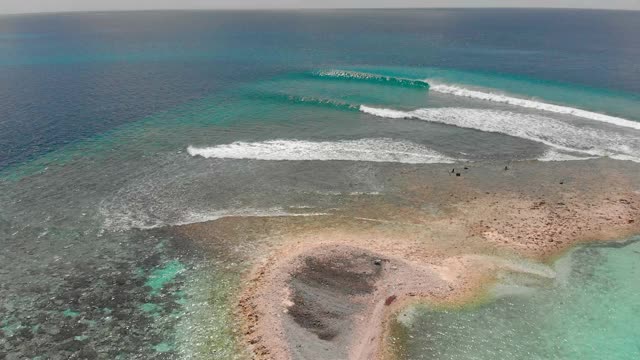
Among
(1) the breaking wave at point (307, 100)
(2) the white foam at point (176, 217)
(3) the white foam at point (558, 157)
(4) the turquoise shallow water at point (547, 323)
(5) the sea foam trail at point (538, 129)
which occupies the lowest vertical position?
(4) the turquoise shallow water at point (547, 323)

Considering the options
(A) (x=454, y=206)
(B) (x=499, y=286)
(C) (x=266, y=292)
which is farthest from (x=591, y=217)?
(C) (x=266, y=292)

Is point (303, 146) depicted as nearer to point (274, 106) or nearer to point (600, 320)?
point (274, 106)

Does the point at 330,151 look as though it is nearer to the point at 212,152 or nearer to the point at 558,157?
the point at 212,152

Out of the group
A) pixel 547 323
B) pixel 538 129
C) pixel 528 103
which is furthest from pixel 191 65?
pixel 547 323

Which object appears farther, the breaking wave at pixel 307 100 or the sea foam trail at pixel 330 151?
the breaking wave at pixel 307 100

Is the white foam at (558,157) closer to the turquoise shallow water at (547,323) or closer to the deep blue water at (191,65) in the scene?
the turquoise shallow water at (547,323)

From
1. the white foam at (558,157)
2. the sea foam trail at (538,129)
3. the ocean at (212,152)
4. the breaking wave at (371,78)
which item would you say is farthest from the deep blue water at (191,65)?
the white foam at (558,157)

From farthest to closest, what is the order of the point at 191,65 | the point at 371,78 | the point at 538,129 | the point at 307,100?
the point at 191,65 → the point at 371,78 → the point at 307,100 → the point at 538,129

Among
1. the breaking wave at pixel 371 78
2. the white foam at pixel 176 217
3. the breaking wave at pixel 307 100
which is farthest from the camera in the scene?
the breaking wave at pixel 371 78
